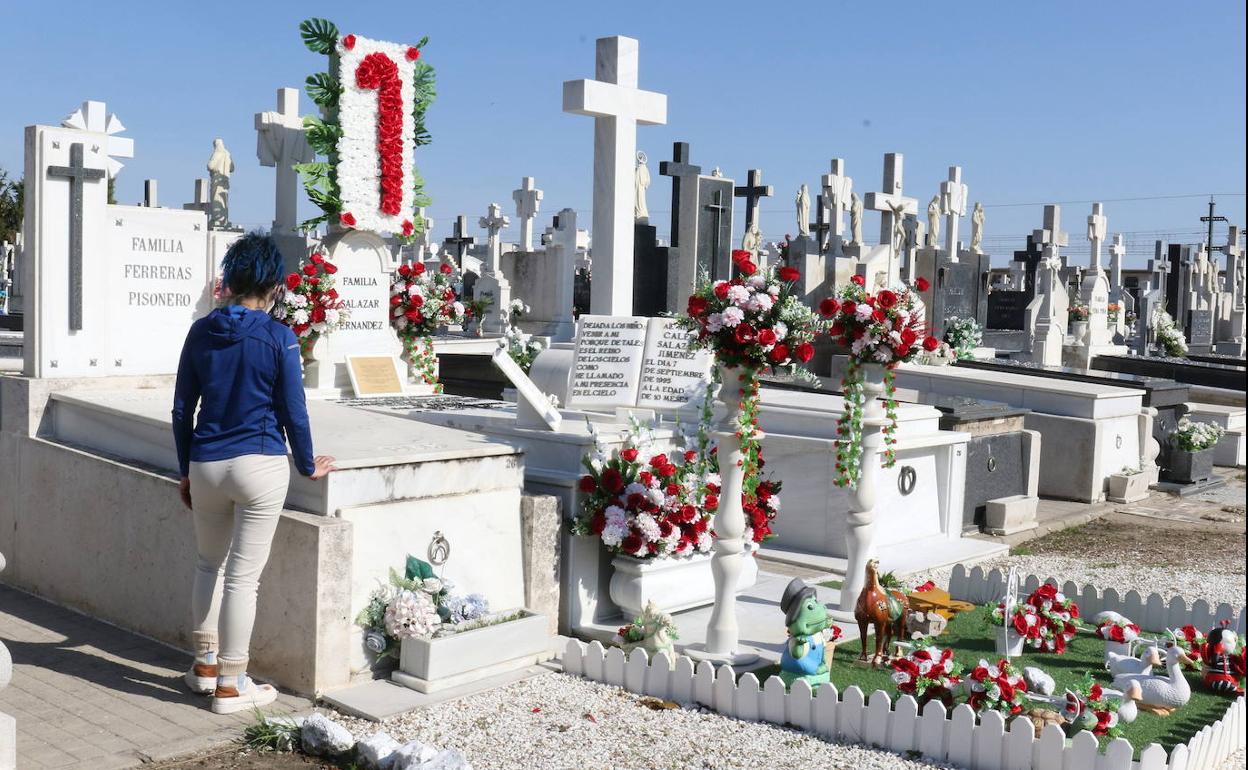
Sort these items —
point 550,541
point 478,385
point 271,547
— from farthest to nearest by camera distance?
point 478,385
point 550,541
point 271,547

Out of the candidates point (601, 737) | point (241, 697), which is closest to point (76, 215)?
point (241, 697)

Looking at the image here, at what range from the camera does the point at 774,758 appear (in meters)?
4.75

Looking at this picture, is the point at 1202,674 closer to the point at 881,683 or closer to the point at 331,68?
the point at 881,683

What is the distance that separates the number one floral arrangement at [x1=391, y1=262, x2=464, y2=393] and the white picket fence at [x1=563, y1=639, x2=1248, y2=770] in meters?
4.83

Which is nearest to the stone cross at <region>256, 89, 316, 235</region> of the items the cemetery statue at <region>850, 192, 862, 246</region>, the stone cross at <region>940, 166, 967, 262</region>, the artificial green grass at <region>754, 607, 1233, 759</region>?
the artificial green grass at <region>754, 607, 1233, 759</region>

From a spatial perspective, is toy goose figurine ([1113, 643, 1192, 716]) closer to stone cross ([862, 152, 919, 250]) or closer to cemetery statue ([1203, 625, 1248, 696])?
cemetery statue ([1203, 625, 1248, 696])

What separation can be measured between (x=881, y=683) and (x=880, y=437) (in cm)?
158

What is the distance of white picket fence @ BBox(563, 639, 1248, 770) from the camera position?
4.55m

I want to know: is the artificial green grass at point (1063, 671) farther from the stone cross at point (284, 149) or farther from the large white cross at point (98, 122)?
the stone cross at point (284, 149)

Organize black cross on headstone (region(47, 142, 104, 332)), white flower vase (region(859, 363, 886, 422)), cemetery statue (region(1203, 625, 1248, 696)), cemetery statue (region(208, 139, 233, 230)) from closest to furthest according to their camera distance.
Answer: cemetery statue (region(1203, 625, 1248, 696)) → white flower vase (region(859, 363, 886, 422)) → black cross on headstone (region(47, 142, 104, 332)) → cemetery statue (region(208, 139, 233, 230))

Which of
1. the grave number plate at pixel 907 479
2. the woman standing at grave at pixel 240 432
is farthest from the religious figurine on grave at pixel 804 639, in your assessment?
the grave number plate at pixel 907 479

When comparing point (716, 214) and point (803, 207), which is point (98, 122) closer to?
point (716, 214)

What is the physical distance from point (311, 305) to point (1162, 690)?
6215 millimetres

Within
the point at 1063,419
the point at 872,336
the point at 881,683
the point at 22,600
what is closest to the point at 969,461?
the point at 1063,419
